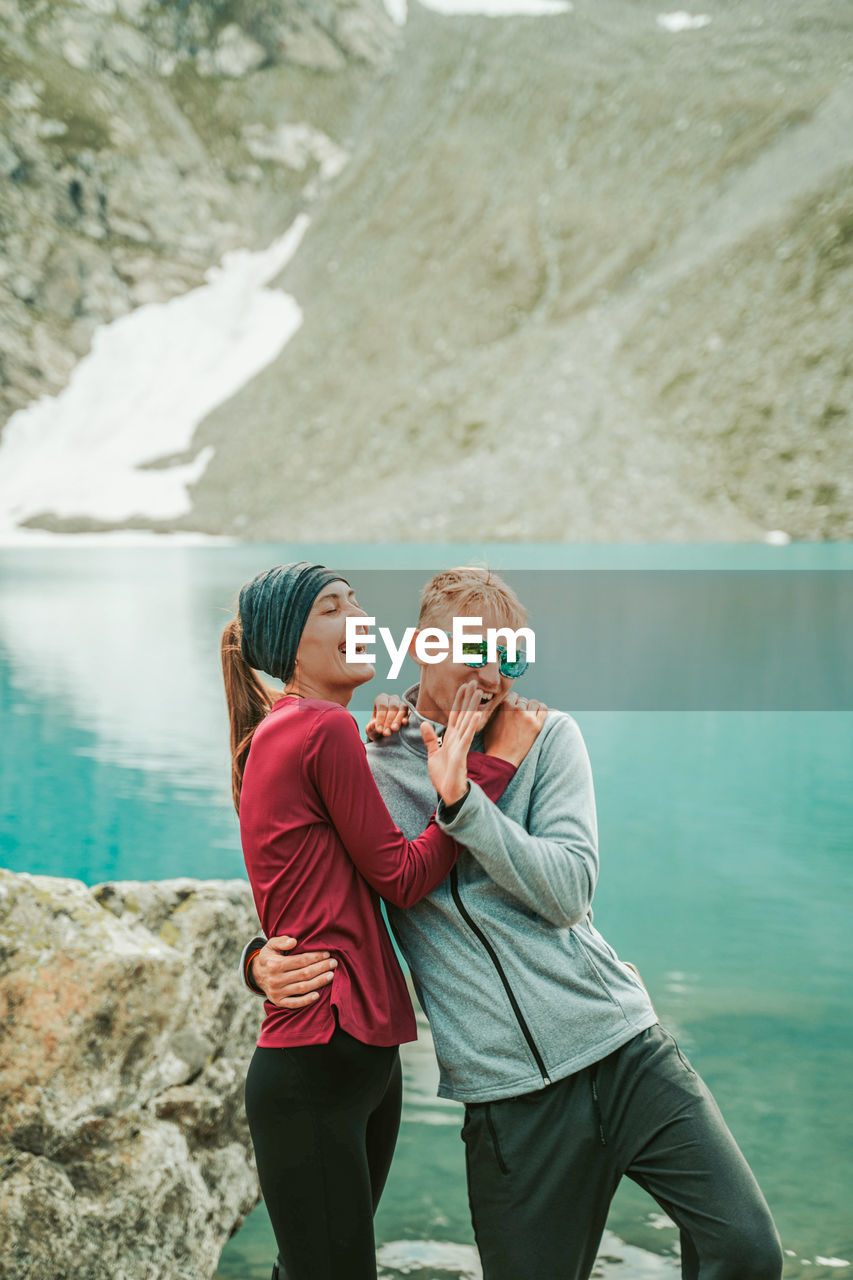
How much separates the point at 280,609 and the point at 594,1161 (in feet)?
4.00

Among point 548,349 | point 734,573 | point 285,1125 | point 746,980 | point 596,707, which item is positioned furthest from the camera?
point 548,349

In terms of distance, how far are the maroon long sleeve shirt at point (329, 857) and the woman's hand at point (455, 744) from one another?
4.6 inches

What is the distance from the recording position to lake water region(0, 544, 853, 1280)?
5277 millimetres

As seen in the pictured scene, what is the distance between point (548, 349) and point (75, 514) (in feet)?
118

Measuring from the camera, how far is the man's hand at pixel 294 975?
6.82ft

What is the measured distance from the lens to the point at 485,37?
104 metres

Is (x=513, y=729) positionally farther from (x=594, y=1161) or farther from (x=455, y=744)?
(x=594, y=1161)

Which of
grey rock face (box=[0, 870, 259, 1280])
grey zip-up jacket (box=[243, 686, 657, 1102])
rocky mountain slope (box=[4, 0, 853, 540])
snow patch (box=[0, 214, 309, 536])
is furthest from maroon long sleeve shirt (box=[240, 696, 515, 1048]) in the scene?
snow patch (box=[0, 214, 309, 536])

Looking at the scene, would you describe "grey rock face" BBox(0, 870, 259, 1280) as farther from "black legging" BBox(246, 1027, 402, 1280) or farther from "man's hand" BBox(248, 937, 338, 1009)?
"man's hand" BBox(248, 937, 338, 1009)

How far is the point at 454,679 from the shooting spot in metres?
2.26

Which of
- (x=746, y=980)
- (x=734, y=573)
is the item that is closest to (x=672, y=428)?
(x=734, y=573)

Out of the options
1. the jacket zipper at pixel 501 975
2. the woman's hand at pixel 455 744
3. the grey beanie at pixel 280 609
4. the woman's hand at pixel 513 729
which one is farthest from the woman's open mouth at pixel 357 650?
the jacket zipper at pixel 501 975

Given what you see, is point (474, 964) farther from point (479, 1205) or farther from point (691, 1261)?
point (691, 1261)

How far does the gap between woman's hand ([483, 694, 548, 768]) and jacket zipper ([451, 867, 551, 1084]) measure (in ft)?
0.82
